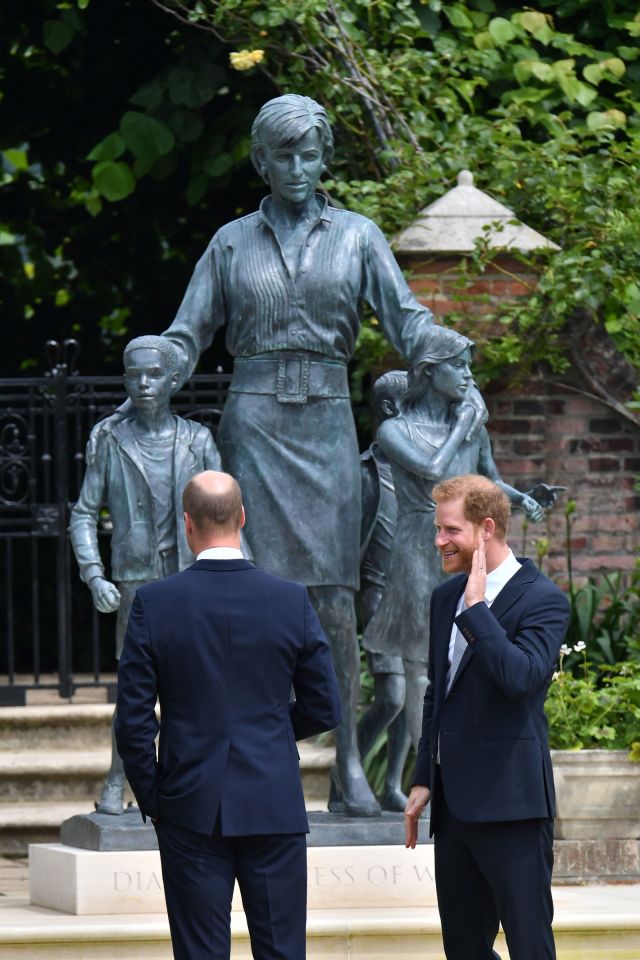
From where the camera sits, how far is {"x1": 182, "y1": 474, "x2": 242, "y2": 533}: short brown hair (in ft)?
14.0

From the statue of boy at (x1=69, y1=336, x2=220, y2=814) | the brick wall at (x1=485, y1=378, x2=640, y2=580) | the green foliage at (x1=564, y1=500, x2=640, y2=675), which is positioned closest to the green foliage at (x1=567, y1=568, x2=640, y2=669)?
the green foliage at (x1=564, y1=500, x2=640, y2=675)

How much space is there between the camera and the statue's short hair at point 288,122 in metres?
5.90

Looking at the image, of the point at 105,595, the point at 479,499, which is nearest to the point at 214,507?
the point at 479,499

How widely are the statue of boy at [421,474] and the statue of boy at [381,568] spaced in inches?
8.8

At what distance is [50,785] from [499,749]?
4.72 meters

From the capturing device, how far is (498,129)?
30.8 feet

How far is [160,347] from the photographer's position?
6.03 meters

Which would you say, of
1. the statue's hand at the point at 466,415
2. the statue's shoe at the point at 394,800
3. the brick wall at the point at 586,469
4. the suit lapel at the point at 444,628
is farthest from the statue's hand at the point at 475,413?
the brick wall at the point at 586,469

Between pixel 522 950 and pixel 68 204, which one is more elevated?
pixel 68 204

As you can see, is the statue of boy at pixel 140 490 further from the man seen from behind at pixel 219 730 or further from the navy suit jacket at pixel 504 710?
the navy suit jacket at pixel 504 710

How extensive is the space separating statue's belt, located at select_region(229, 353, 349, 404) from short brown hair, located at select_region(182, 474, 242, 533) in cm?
178

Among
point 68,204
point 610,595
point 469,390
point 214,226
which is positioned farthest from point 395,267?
point 68,204

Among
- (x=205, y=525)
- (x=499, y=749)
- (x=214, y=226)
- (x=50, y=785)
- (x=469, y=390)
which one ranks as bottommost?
(x=50, y=785)

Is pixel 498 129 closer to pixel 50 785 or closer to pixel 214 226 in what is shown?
pixel 214 226
